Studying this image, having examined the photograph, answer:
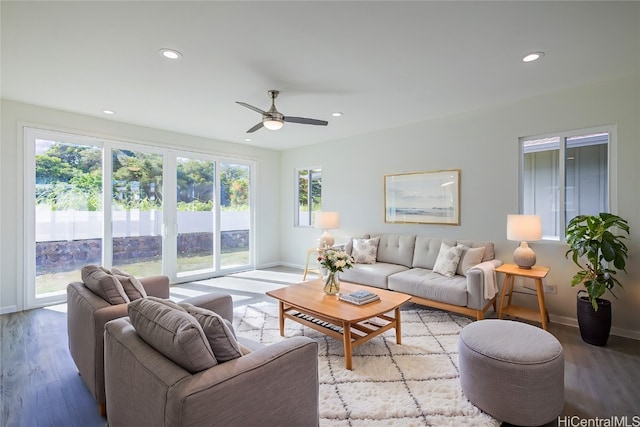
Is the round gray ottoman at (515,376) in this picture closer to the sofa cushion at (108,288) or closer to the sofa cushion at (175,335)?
the sofa cushion at (175,335)

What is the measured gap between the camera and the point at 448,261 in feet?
12.5

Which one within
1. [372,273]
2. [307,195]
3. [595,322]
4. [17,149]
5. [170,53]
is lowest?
[595,322]

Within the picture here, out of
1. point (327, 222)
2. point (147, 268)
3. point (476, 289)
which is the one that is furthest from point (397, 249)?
point (147, 268)

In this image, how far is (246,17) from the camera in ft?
6.95

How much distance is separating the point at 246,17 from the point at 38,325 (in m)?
3.91

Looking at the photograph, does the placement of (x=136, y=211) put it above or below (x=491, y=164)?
below

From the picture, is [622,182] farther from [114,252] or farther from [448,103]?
[114,252]

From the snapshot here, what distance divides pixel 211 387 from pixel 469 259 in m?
3.40

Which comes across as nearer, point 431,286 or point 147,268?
point 431,286

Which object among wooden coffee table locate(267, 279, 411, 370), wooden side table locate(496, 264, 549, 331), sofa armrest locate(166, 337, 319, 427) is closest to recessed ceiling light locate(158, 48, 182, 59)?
wooden coffee table locate(267, 279, 411, 370)

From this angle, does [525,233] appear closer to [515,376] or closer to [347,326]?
[515,376]

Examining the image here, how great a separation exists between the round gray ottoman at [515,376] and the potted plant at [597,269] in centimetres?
136

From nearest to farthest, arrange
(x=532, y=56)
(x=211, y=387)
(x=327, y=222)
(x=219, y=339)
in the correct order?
(x=211, y=387) < (x=219, y=339) < (x=532, y=56) < (x=327, y=222)

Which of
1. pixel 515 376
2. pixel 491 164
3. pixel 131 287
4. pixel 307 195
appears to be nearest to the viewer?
pixel 515 376
